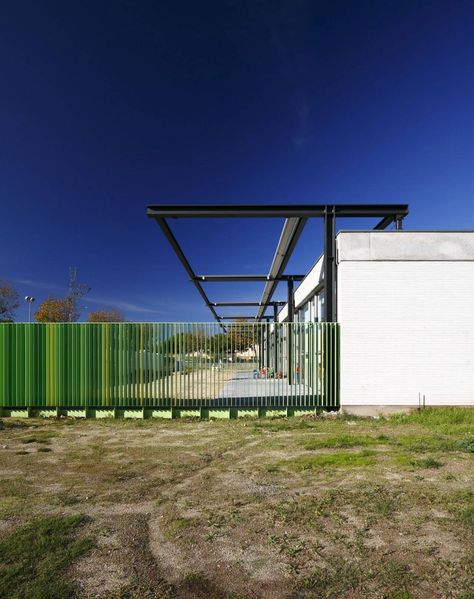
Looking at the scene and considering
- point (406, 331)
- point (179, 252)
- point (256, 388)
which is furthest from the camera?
point (179, 252)

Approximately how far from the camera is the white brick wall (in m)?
11.5

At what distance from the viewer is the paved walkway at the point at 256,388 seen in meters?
12.0

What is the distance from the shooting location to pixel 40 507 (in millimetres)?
4961

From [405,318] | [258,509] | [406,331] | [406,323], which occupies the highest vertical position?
[405,318]

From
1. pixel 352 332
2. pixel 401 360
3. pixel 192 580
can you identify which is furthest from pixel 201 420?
pixel 192 580

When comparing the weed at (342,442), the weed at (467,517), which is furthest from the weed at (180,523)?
the weed at (342,442)

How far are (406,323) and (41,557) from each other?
414 inches

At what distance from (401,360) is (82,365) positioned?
9.38 m

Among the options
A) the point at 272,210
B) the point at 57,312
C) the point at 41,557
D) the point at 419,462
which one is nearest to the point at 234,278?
the point at 272,210

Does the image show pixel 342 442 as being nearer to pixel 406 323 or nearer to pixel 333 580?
pixel 406 323

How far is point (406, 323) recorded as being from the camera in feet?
38.0

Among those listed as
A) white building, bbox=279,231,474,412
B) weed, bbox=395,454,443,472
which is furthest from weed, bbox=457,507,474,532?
white building, bbox=279,231,474,412

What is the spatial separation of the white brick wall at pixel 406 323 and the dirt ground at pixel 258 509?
2427 mm

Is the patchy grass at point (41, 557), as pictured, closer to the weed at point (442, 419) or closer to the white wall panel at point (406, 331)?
the weed at point (442, 419)
